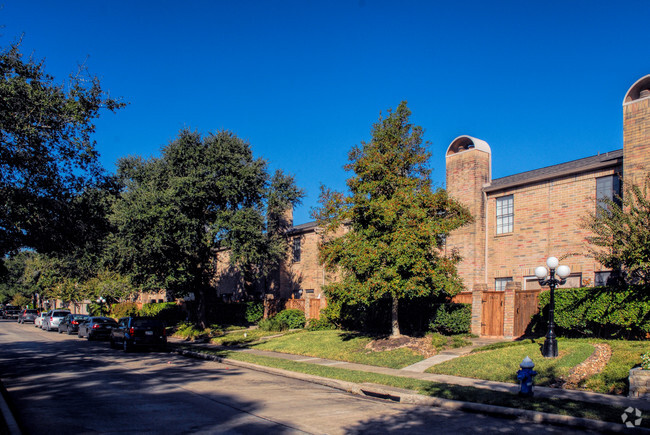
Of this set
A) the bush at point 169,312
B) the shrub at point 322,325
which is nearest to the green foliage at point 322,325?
the shrub at point 322,325

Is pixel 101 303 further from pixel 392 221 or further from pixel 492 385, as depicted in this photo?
pixel 492 385

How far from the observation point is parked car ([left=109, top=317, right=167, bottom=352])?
2347cm

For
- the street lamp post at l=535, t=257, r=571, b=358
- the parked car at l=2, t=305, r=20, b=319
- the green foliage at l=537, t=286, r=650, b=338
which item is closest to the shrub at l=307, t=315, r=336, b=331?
the green foliage at l=537, t=286, r=650, b=338

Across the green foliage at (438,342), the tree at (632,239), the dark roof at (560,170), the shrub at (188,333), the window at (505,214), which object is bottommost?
the shrub at (188,333)

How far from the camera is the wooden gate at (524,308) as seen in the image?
20.0 metres

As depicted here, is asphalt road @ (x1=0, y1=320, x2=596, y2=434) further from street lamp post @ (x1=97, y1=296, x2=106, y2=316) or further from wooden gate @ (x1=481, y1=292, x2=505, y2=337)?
street lamp post @ (x1=97, y1=296, x2=106, y2=316)

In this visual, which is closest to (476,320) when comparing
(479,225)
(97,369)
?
(479,225)

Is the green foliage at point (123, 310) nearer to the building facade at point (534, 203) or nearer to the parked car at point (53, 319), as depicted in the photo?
the parked car at point (53, 319)

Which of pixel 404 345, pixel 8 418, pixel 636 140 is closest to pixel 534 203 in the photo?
pixel 636 140

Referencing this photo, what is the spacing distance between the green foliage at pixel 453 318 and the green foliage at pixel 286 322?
10480mm

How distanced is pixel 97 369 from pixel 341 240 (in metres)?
9.67

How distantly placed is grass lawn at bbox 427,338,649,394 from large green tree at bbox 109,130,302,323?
16759 millimetres

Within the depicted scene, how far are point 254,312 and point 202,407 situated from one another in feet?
92.3

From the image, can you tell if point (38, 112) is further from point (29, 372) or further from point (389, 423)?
point (389, 423)
